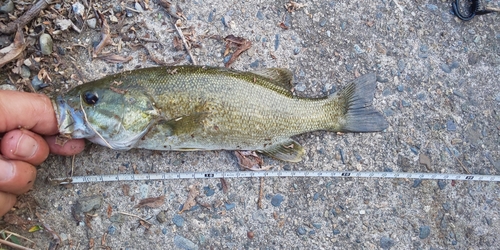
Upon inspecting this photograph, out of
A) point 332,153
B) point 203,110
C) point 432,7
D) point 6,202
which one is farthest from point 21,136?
point 432,7

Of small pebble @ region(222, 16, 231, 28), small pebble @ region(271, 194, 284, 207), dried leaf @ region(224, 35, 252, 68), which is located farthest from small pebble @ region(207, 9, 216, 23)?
small pebble @ region(271, 194, 284, 207)

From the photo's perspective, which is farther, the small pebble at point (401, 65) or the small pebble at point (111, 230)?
the small pebble at point (401, 65)

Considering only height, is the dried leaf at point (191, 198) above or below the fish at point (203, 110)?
below

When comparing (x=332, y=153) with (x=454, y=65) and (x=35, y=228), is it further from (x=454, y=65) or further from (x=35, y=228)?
(x=35, y=228)

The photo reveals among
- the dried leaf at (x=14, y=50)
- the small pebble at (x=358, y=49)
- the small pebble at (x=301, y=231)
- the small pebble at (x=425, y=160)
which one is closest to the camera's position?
the dried leaf at (x=14, y=50)

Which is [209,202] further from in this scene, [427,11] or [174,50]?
[427,11]

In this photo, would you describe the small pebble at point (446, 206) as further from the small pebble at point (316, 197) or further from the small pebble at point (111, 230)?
the small pebble at point (111, 230)

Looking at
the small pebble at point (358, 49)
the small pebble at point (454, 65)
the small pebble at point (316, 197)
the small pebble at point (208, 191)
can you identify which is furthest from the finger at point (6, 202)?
the small pebble at point (454, 65)
